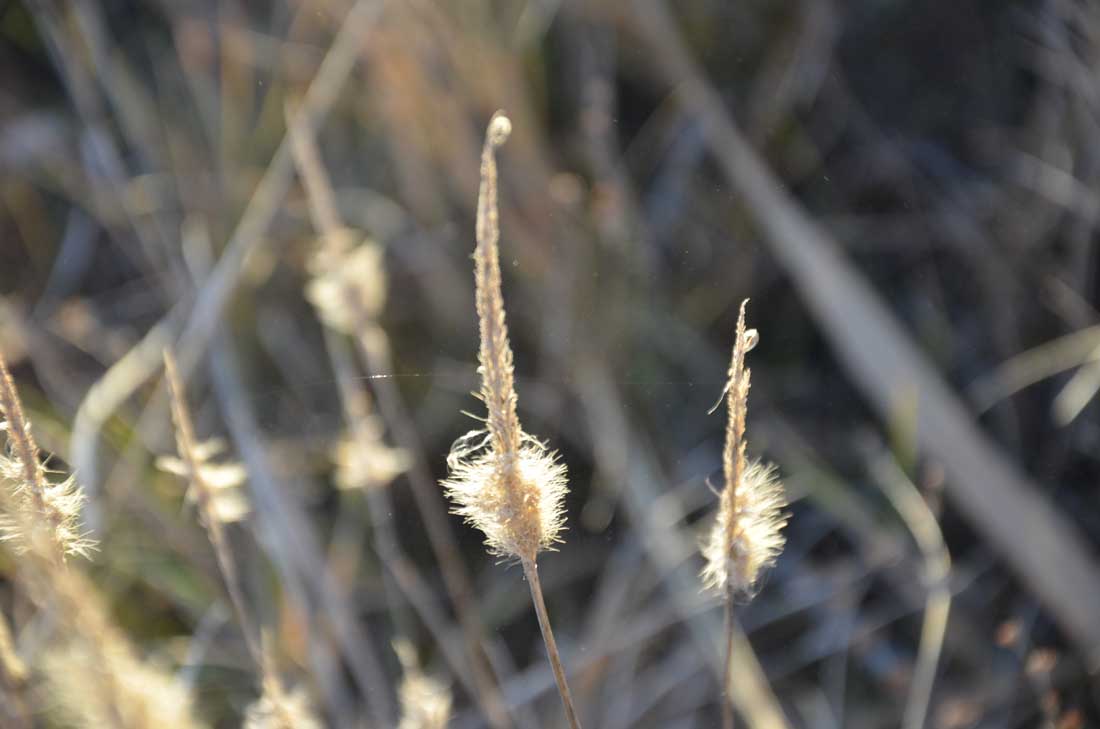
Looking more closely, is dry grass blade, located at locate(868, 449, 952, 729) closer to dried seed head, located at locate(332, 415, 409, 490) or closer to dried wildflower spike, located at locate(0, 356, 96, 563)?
dried seed head, located at locate(332, 415, 409, 490)

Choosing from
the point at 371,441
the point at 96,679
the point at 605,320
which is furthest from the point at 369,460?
the point at 605,320

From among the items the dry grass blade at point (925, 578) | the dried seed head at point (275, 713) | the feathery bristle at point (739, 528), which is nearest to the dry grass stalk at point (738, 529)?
the feathery bristle at point (739, 528)

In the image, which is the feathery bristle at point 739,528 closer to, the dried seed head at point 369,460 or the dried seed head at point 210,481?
the dried seed head at point 210,481

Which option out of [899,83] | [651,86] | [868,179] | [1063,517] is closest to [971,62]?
[899,83]

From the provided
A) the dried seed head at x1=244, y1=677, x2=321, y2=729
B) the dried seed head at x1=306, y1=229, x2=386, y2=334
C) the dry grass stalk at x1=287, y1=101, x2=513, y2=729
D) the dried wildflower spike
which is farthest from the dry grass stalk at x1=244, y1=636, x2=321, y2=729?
the dried seed head at x1=306, y1=229, x2=386, y2=334

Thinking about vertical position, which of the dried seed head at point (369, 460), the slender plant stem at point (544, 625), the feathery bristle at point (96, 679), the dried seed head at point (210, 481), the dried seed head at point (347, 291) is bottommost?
the slender plant stem at point (544, 625)

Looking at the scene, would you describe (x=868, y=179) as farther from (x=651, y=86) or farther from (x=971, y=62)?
(x=651, y=86)
